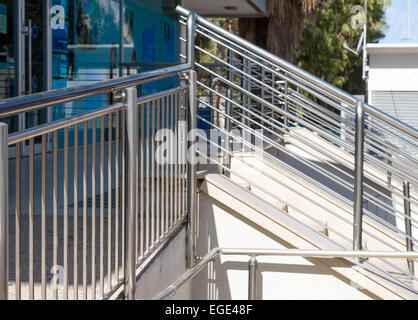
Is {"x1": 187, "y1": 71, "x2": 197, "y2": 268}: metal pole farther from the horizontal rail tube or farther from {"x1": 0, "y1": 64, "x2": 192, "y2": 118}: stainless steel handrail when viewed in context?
the horizontal rail tube

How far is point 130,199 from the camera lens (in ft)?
10.6

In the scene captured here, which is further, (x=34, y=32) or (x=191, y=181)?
(x=34, y=32)

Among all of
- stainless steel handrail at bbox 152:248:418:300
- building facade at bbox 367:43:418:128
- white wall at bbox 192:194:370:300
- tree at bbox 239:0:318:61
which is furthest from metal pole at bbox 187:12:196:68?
building facade at bbox 367:43:418:128

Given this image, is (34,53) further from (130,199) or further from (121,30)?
(130,199)

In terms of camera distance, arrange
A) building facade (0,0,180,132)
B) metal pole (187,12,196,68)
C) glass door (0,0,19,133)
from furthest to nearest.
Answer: building facade (0,0,180,132) → glass door (0,0,19,133) → metal pole (187,12,196,68)

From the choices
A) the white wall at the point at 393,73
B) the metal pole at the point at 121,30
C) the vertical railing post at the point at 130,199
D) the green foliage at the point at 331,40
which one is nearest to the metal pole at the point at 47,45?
the metal pole at the point at 121,30

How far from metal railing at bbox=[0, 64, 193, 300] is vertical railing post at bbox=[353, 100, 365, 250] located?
1.21 meters

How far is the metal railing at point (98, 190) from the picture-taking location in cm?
222

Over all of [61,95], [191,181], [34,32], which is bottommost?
[191,181]

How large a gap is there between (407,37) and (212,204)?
103ft

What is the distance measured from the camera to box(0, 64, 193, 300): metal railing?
222cm

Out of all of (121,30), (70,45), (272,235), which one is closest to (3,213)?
(272,235)

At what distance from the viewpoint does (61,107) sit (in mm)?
9773

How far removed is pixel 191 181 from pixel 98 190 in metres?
1.95
